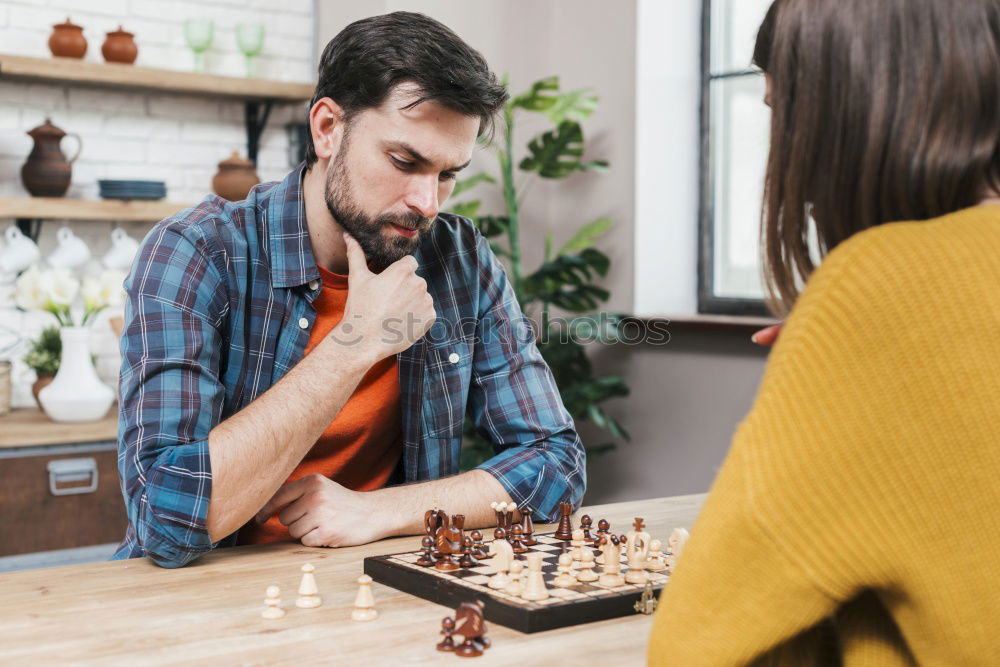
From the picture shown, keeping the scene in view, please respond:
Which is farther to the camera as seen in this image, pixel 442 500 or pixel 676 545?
pixel 442 500

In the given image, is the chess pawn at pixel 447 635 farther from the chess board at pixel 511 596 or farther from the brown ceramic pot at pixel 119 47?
the brown ceramic pot at pixel 119 47

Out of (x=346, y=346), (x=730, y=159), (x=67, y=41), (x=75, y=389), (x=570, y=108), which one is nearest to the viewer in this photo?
(x=346, y=346)

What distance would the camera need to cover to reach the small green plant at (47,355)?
3338mm

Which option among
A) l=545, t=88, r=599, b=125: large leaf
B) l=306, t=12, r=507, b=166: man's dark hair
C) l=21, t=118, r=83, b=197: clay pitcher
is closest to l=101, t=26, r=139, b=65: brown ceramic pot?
l=21, t=118, r=83, b=197: clay pitcher

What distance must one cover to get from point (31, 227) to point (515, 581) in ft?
9.64

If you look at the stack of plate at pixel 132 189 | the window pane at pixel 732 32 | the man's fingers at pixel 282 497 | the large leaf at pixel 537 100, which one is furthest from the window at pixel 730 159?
the man's fingers at pixel 282 497

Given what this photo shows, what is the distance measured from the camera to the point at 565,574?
1246mm

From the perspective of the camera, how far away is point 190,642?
107 cm

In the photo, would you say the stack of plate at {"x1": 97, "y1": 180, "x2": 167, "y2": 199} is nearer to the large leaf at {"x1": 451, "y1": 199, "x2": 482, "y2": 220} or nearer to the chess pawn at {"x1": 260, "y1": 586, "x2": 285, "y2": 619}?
the large leaf at {"x1": 451, "y1": 199, "x2": 482, "y2": 220}

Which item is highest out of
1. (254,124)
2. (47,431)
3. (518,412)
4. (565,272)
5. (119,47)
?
(119,47)

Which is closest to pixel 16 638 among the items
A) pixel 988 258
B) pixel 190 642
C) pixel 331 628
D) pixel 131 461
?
pixel 190 642

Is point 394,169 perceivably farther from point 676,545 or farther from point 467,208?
point 467,208

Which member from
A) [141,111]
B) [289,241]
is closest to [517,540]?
[289,241]

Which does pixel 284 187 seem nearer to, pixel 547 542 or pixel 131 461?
pixel 131 461
